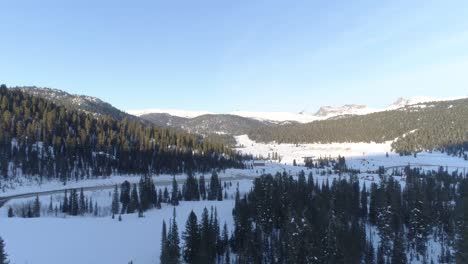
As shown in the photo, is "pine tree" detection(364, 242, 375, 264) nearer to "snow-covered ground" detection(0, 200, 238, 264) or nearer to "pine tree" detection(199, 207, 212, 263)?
"pine tree" detection(199, 207, 212, 263)

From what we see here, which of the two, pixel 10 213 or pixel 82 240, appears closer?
pixel 82 240

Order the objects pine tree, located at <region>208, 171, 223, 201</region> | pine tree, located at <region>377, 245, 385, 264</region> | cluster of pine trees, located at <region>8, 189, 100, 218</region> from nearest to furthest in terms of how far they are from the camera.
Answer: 1. pine tree, located at <region>377, 245, 385, 264</region>
2. cluster of pine trees, located at <region>8, 189, 100, 218</region>
3. pine tree, located at <region>208, 171, 223, 201</region>

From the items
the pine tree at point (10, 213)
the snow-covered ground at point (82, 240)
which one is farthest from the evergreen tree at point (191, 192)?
the pine tree at point (10, 213)

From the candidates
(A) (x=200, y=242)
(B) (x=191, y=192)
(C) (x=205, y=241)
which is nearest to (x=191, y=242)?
(A) (x=200, y=242)

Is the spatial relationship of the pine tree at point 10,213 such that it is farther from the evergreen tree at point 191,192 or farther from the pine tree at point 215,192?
the pine tree at point 215,192

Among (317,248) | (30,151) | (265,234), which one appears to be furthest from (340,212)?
(30,151)

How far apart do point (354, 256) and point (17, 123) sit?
492 feet

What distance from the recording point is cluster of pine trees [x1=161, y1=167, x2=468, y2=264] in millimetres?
84000

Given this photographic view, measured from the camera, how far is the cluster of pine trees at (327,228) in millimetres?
84000

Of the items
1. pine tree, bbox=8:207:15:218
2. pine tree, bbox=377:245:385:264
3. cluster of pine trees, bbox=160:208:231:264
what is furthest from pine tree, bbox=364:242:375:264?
pine tree, bbox=8:207:15:218

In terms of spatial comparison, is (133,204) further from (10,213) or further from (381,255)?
(381,255)

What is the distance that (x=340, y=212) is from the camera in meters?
119

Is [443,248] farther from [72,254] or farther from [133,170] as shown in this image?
[133,170]

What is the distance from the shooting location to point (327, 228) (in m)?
87.1
